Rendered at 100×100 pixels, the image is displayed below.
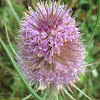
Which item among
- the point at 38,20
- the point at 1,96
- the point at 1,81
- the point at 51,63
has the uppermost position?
the point at 38,20

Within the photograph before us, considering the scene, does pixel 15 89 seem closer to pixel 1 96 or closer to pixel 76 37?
pixel 1 96

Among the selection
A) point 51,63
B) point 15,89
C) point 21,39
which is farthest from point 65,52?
point 15,89

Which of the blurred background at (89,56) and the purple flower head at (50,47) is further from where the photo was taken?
the blurred background at (89,56)

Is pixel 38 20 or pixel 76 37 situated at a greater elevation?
pixel 38 20

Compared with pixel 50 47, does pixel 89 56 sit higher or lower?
lower

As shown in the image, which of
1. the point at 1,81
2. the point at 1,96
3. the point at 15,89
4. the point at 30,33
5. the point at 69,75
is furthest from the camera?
the point at 1,81

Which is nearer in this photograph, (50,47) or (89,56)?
(50,47)

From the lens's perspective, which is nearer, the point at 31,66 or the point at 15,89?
the point at 31,66

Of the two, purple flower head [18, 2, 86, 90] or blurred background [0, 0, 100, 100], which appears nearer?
purple flower head [18, 2, 86, 90]
